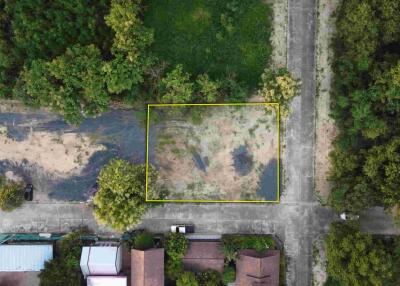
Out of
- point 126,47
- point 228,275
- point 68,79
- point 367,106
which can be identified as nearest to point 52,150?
point 68,79

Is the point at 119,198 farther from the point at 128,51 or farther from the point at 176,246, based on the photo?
the point at 128,51

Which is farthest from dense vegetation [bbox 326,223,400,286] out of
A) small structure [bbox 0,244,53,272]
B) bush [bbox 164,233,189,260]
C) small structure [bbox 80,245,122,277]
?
small structure [bbox 0,244,53,272]

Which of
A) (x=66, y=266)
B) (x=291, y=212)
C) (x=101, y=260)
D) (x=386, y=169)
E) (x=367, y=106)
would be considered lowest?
(x=66, y=266)

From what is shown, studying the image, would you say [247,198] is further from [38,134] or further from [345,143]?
[38,134]

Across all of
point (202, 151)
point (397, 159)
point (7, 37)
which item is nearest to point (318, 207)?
point (397, 159)

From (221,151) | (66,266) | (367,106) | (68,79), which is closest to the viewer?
(367,106)

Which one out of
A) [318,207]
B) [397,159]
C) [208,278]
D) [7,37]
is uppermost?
[7,37]

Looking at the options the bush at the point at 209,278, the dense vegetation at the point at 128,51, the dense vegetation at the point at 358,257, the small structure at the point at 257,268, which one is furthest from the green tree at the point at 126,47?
the dense vegetation at the point at 358,257

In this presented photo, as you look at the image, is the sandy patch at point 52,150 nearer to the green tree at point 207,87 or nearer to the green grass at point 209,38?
the green tree at point 207,87
